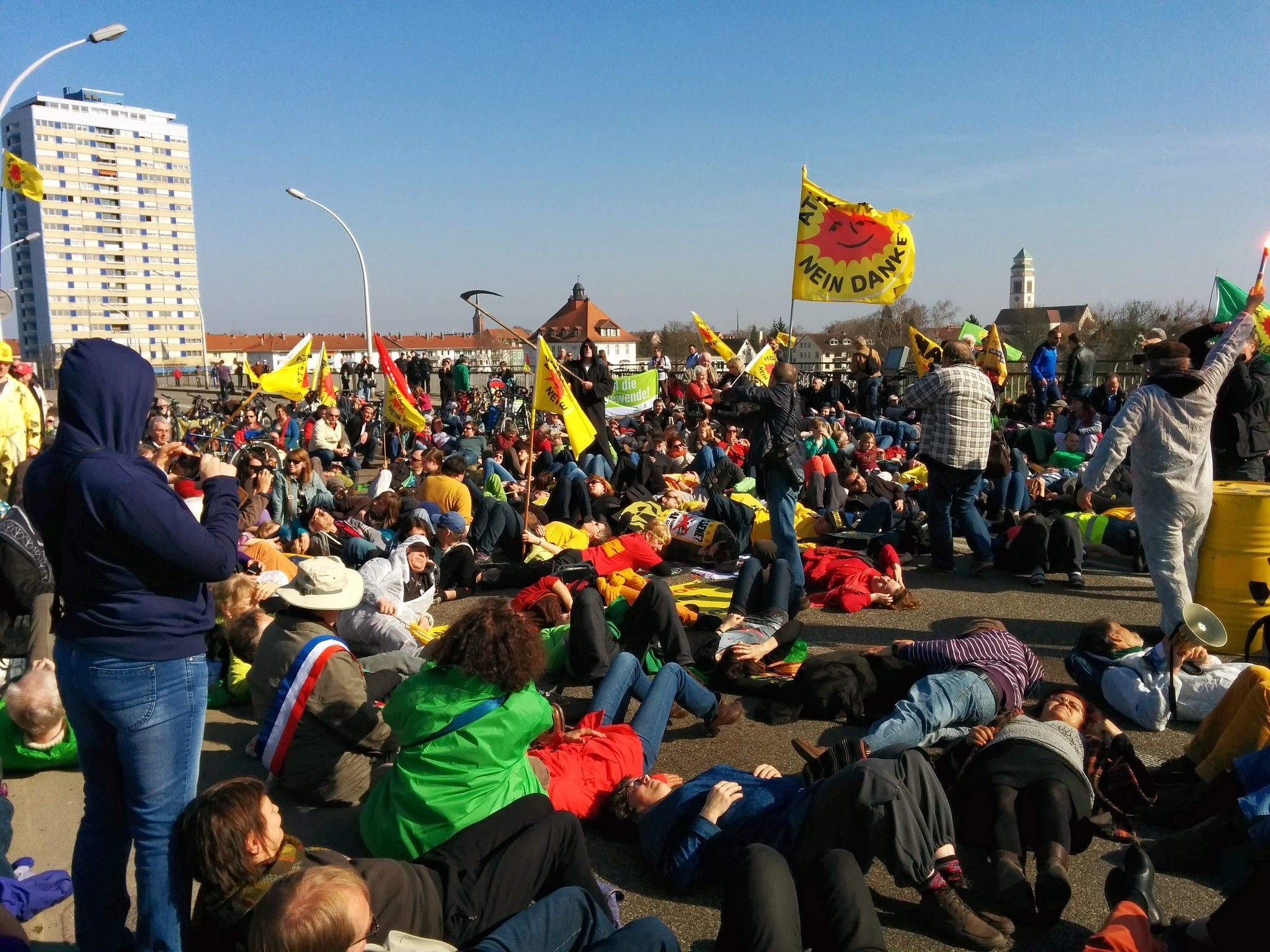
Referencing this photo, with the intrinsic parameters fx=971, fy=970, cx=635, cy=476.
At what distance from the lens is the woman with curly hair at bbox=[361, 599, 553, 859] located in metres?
3.52

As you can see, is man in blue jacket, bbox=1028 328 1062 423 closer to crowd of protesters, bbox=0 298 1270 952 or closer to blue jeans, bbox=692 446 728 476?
blue jeans, bbox=692 446 728 476

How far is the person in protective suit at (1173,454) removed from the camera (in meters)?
6.00

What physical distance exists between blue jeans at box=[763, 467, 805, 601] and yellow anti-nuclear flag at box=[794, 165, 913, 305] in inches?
164

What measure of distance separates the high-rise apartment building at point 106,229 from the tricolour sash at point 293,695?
124 metres

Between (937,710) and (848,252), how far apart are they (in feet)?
25.4

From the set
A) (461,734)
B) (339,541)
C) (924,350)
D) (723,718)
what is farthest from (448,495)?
(924,350)

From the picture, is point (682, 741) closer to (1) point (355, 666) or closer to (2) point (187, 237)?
(1) point (355, 666)

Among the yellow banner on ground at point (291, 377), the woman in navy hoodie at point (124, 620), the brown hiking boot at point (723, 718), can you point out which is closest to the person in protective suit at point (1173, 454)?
the brown hiking boot at point (723, 718)

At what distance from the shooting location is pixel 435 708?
11.8 feet

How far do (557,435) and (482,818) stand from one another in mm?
11916

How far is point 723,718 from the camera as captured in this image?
5.14 metres

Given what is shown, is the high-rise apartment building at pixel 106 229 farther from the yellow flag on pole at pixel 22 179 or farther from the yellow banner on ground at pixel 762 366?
the yellow banner on ground at pixel 762 366

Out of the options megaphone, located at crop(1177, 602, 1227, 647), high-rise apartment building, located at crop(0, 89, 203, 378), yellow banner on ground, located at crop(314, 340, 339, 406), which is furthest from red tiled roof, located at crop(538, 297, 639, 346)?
megaphone, located at crop(1177, 602, 1227, 647)

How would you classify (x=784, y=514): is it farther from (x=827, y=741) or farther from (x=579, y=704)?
(x=827, y=741)
